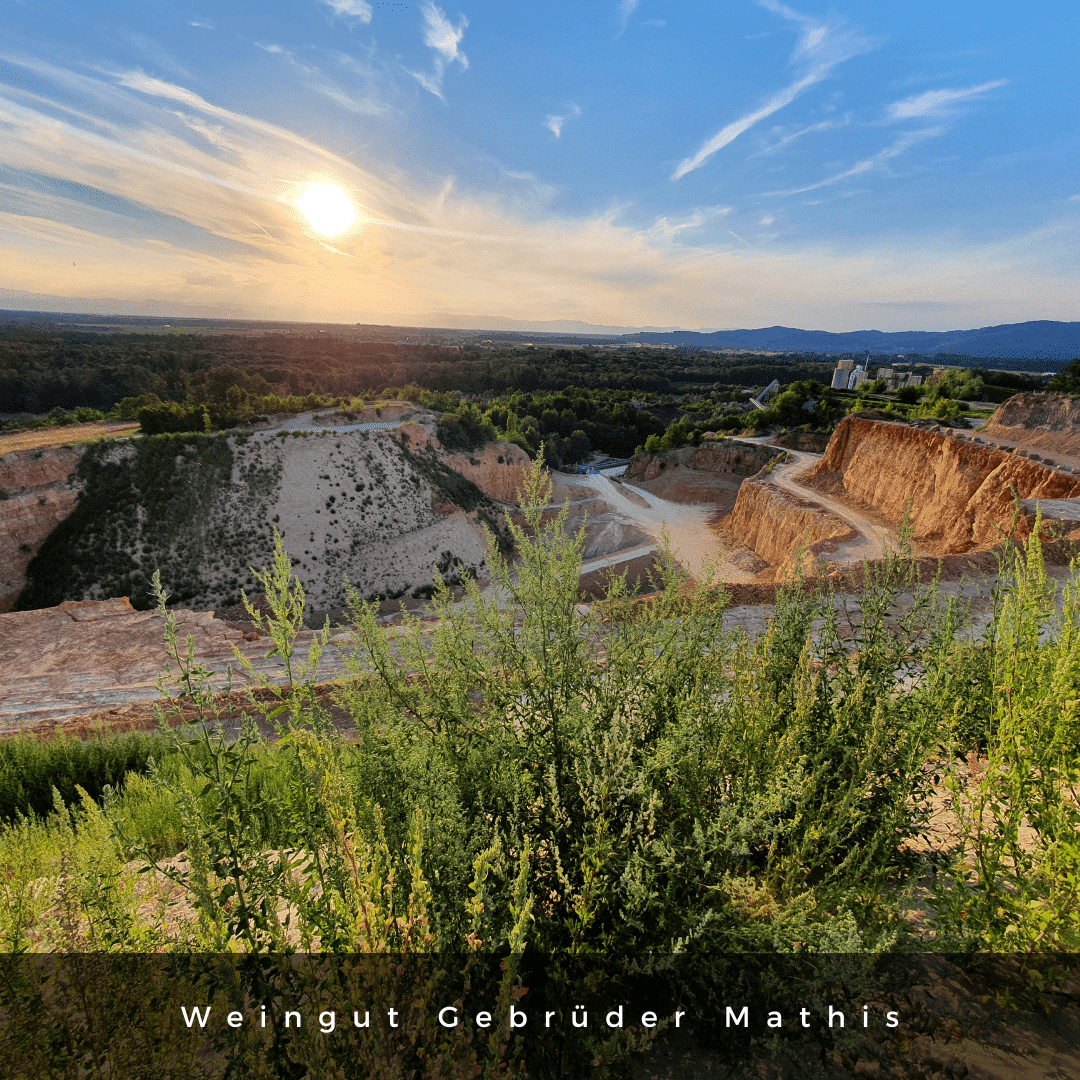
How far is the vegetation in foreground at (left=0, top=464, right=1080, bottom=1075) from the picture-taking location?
2.89 metres

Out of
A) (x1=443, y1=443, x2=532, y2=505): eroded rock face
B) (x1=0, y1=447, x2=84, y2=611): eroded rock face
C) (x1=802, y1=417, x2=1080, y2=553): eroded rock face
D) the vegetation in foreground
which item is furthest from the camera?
(x1=443, y1=443, x2=532, y2=505): eroded rock face

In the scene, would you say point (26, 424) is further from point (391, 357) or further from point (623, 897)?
point (391, 357)

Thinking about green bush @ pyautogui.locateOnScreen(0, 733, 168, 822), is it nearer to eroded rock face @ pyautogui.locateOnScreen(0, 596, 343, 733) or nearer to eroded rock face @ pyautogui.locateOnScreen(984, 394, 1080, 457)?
eroded rock face @ pyautogui.locateOnScreen(0, 596, 343, 733)

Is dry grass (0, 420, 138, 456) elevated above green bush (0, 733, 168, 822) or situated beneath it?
elevated above

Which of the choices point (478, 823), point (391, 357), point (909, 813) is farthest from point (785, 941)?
point (391, 357)

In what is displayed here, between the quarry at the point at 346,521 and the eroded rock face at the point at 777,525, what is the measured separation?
0.16m

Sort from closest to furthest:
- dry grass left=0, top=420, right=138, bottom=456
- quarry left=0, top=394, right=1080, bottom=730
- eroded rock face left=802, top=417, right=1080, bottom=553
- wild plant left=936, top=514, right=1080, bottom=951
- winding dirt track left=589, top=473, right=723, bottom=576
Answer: wild plant left=936, top=514, right=1080, bottom=951
quarry left=0, top=394, right=1080, bottom=730
eroded rock face left=802, top=417, right=1080, bottom=553
dry grass left=0, top=420, right=138, bottom=456
winding dirt track left=589, top=473, right=723, bottom=576

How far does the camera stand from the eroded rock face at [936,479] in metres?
21.5

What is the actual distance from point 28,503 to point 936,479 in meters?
45.8

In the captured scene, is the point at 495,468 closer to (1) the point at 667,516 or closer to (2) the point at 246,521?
(1) the point at 667,516

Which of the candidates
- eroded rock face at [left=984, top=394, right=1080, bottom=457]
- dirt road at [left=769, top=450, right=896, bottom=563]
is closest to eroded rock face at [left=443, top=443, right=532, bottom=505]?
dirt road at [left=769, top=450, right=896, bottom=563]

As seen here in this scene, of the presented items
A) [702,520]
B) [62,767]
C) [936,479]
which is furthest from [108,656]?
[702,520]

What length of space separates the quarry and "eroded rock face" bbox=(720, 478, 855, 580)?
158mm

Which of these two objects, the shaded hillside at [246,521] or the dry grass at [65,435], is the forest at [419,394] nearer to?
the dry grass at [65,435]
